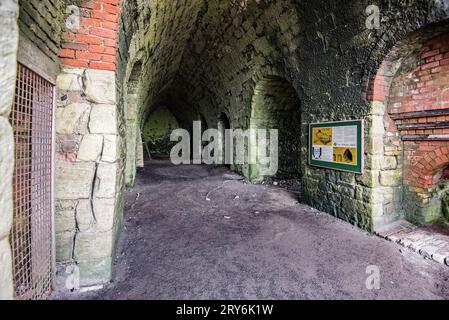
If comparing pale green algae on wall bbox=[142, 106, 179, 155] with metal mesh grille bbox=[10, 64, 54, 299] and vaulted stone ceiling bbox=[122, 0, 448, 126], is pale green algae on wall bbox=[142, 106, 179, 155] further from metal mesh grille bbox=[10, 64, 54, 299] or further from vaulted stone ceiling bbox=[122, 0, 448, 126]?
metal mesh grille bbox=[10, 64, 54, 299]

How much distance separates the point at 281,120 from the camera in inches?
263

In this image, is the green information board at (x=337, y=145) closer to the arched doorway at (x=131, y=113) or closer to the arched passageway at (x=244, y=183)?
the arched passageway at (x=244, y=183)

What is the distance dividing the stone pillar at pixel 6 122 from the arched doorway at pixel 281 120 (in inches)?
210

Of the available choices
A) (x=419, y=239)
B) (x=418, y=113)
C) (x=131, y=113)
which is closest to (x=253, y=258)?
(x=419, y=239)

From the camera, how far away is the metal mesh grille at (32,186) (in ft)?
4.93

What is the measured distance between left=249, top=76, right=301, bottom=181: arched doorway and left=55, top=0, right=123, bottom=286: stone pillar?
14.5ft

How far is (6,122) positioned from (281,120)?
20.5 feet

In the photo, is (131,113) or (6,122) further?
(131,113)

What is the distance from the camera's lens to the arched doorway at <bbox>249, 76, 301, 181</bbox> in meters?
6.16

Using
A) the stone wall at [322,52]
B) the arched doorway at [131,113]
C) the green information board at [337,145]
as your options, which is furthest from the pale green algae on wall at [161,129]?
the green information board at [337,145]

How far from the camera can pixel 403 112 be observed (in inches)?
126

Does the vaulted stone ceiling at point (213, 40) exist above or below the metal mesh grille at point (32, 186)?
above
